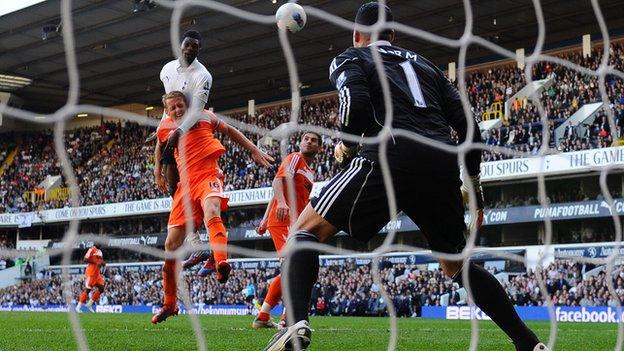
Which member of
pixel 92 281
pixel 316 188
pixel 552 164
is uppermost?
pixel 552 164

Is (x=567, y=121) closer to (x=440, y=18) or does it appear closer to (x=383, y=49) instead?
(x=440, y=18)

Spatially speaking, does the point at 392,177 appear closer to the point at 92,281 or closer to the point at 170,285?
the point at 170,285

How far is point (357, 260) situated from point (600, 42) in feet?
34.7

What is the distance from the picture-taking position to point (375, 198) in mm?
4008

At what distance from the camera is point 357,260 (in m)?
27.0

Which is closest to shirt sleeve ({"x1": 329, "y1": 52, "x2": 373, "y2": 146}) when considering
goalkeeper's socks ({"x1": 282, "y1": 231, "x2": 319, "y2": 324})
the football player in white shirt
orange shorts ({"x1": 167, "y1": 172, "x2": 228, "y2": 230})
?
goalkeeper's socks ({"x1": 282, "y1": 231, "x2": 319, "y2": 324})

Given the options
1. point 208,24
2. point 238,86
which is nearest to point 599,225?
point 208,24

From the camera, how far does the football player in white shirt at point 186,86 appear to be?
6.52m

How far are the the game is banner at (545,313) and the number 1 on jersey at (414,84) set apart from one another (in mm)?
11564

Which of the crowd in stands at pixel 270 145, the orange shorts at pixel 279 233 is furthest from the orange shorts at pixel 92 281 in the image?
the orange shorts at pixel 279 233

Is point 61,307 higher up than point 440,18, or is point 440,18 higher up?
point 440,18

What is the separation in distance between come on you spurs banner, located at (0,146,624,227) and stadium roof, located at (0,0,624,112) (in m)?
4.55

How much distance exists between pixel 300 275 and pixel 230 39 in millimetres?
25795

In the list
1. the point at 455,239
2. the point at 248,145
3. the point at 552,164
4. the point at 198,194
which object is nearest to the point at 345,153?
the point at 455,239
